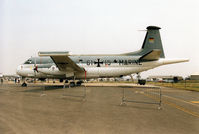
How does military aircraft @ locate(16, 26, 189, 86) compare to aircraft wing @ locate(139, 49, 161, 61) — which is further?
military aircraft @ locate(16, 26, 189, 86)

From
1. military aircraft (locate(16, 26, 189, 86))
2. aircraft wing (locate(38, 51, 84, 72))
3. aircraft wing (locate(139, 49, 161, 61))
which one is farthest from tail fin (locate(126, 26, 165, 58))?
aircraft wing (locate(38, 51, 84, 72))

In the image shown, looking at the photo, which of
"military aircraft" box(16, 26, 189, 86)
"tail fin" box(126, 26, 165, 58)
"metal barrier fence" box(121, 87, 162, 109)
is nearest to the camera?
"metal barrier fence" box(121, 87, 162, 109)

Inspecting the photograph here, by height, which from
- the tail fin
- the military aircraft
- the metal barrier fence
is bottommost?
the metal barrier fence

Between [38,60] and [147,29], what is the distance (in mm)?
20459

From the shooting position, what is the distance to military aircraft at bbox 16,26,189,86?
2750 cm

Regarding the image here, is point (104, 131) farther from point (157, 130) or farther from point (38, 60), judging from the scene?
point (38, 60)

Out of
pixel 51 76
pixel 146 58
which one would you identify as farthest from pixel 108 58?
pixel 51 76

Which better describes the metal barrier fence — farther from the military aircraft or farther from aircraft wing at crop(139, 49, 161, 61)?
the military aircraft

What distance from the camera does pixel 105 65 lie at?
28438mm

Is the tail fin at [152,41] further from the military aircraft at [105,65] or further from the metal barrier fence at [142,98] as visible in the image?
the metal barrier fence at [142,98]

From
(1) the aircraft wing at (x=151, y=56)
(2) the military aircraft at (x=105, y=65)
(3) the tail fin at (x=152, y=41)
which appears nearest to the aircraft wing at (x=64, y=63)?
(2) the military aircraft at (x=105, y=65)

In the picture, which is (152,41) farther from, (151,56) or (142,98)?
(142,98)

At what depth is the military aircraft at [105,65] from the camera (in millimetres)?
27500

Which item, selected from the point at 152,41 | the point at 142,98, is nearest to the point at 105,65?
the point at 152,41
